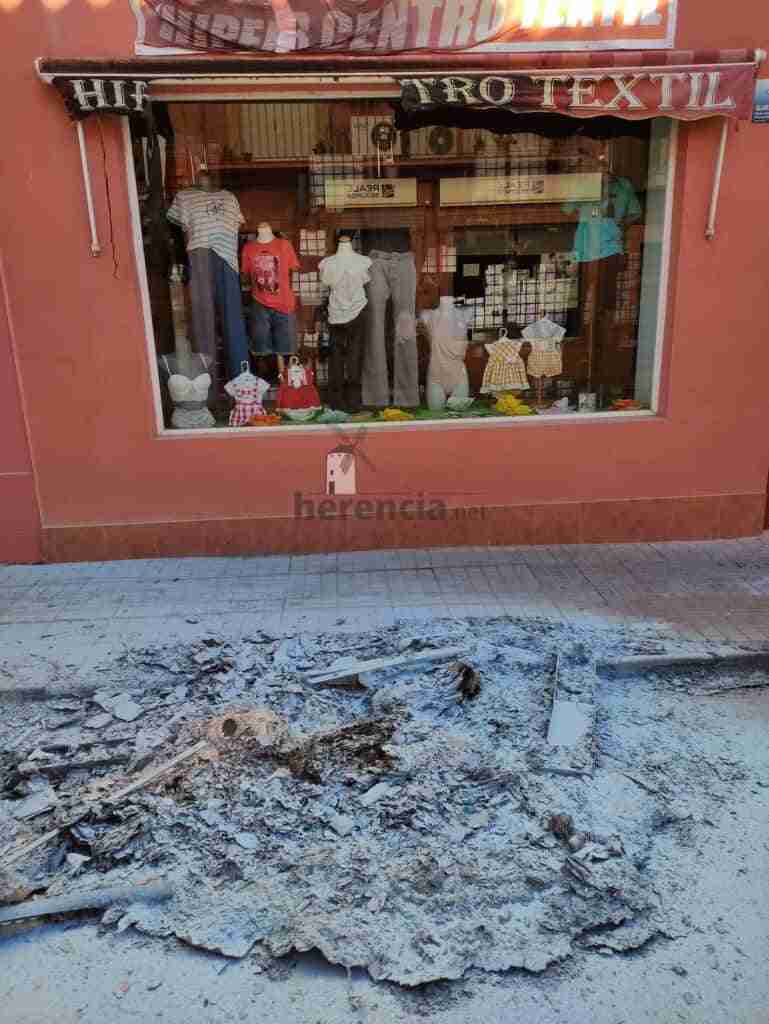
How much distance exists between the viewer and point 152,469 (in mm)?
5641

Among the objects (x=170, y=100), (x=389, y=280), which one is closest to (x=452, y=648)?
(x=389, y=280)

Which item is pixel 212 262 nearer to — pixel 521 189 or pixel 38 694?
pixel 521 189

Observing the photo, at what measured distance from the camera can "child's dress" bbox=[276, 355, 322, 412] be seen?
609cm

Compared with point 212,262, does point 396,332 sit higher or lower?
lower

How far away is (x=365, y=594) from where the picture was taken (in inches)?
204

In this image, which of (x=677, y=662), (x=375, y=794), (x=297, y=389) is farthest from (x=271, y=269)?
(x=375, y=794)

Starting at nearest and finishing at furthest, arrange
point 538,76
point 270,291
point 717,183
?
point 538,76 → point 717,183 → point 270,291

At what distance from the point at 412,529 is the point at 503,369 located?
1.51 metres

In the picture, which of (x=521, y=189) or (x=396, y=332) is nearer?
(x=521, y=189)

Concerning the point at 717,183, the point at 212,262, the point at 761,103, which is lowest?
the point at 212,262

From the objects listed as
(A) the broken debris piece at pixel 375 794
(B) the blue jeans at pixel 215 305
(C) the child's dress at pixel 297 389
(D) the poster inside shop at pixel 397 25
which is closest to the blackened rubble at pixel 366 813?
(A) the broken debris piece at pixel 375 794

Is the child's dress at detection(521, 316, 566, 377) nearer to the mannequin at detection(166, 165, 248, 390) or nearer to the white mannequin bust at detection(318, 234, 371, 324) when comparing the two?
the white mannequin bust at detection(318, 234, 371, 324)

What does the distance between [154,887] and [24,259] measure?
4207 mm

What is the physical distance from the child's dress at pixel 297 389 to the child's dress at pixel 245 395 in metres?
0.16
